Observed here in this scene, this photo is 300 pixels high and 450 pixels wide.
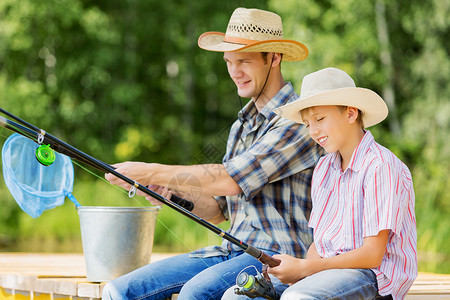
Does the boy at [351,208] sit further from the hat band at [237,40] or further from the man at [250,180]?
the hat band at [237,40]

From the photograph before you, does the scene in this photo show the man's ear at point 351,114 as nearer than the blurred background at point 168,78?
Yes

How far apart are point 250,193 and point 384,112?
0.54 metres

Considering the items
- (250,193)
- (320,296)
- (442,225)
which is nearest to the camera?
(320,296)

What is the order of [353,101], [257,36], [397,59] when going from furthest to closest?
[397,59] < [257,36] < [353,101]

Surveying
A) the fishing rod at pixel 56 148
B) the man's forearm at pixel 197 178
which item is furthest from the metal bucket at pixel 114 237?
the fishing rod at pixel 56 148

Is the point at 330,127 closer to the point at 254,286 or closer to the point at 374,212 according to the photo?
the point at 374,212

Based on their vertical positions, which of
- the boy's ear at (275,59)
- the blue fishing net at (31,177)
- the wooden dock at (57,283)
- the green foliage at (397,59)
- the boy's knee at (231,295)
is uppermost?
the green foliage at (397,59)

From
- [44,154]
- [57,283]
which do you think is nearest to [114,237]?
[57,283]

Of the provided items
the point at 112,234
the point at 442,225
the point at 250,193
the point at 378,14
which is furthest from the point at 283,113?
the point at 378,14

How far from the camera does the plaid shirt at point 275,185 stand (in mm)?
2465

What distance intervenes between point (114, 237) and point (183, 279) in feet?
1.26

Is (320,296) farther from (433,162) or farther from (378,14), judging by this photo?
(378,14)

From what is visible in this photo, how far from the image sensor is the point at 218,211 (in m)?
2.92

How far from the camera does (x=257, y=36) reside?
2.69 m
